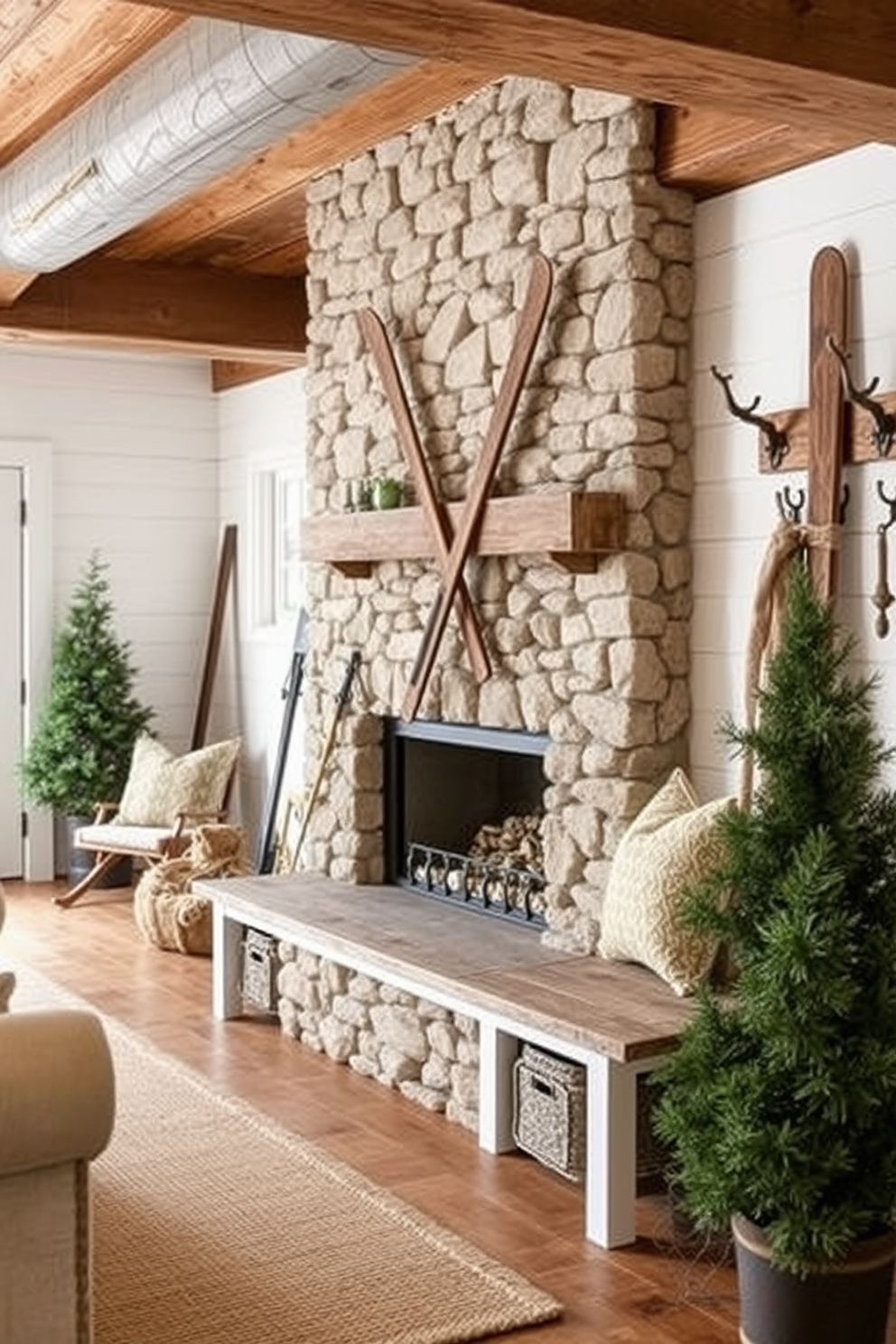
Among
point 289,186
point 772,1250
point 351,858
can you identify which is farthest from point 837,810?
point 289,186

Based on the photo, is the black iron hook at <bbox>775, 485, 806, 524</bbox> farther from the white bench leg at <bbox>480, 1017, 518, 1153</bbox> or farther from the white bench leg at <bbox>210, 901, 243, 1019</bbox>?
the white bench leg at <bbox>210, 901, 243, 1019</bbox>

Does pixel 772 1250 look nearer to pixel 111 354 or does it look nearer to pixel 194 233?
pixel 194 233

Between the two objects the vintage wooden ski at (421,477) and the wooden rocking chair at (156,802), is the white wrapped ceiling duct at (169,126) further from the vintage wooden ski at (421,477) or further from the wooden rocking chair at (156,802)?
the wooden rocking chair at (156,802)

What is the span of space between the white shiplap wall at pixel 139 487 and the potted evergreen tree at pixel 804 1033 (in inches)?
224

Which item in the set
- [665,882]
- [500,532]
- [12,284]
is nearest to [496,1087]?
[665,882]

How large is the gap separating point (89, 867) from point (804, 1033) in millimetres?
5560

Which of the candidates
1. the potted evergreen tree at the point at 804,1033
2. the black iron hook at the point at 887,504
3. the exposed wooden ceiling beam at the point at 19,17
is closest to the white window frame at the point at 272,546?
the exposed wooden ceiling beam at the point at 19,17

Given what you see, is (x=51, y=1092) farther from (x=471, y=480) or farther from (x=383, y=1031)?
(x=471, y=480)

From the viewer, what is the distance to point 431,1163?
4.08m

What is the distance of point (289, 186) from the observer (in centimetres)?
545

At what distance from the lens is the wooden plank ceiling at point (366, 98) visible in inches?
96.3

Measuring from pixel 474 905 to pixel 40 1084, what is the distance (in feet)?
8.44

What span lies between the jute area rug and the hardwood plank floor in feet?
0.31

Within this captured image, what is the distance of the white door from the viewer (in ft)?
26.2
